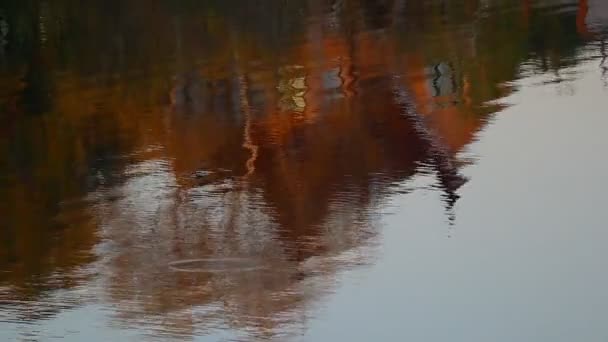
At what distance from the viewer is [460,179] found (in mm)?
7051

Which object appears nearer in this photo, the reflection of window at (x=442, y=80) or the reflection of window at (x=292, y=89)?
the reflection of window at (x=292, y=89)

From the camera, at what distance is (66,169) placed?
781 centimetres

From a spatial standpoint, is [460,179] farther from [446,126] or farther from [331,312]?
[331,312]

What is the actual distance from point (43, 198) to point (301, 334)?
9.42ft

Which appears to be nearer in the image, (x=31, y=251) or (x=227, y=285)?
(x=227, y=285)

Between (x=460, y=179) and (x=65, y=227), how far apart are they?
105 inches

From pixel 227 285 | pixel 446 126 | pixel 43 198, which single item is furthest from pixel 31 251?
pixel 446 126

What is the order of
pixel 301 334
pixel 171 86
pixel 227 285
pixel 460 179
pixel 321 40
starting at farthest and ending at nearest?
pixel 321 40
pixel 171 86
pixel 460 179
pixel 227 285
pixel 301 334

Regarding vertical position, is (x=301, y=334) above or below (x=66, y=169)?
below

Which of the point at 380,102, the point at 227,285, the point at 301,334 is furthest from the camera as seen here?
the point at 380,102

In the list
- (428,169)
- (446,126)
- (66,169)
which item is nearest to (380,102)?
(446,126)

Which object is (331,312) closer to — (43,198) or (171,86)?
(43,198)

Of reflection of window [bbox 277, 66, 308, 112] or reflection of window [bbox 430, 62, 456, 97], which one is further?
reflection of window [bbox 430, 62, 456, 97]

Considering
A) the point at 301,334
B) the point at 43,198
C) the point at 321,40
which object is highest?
the point at 321,40
